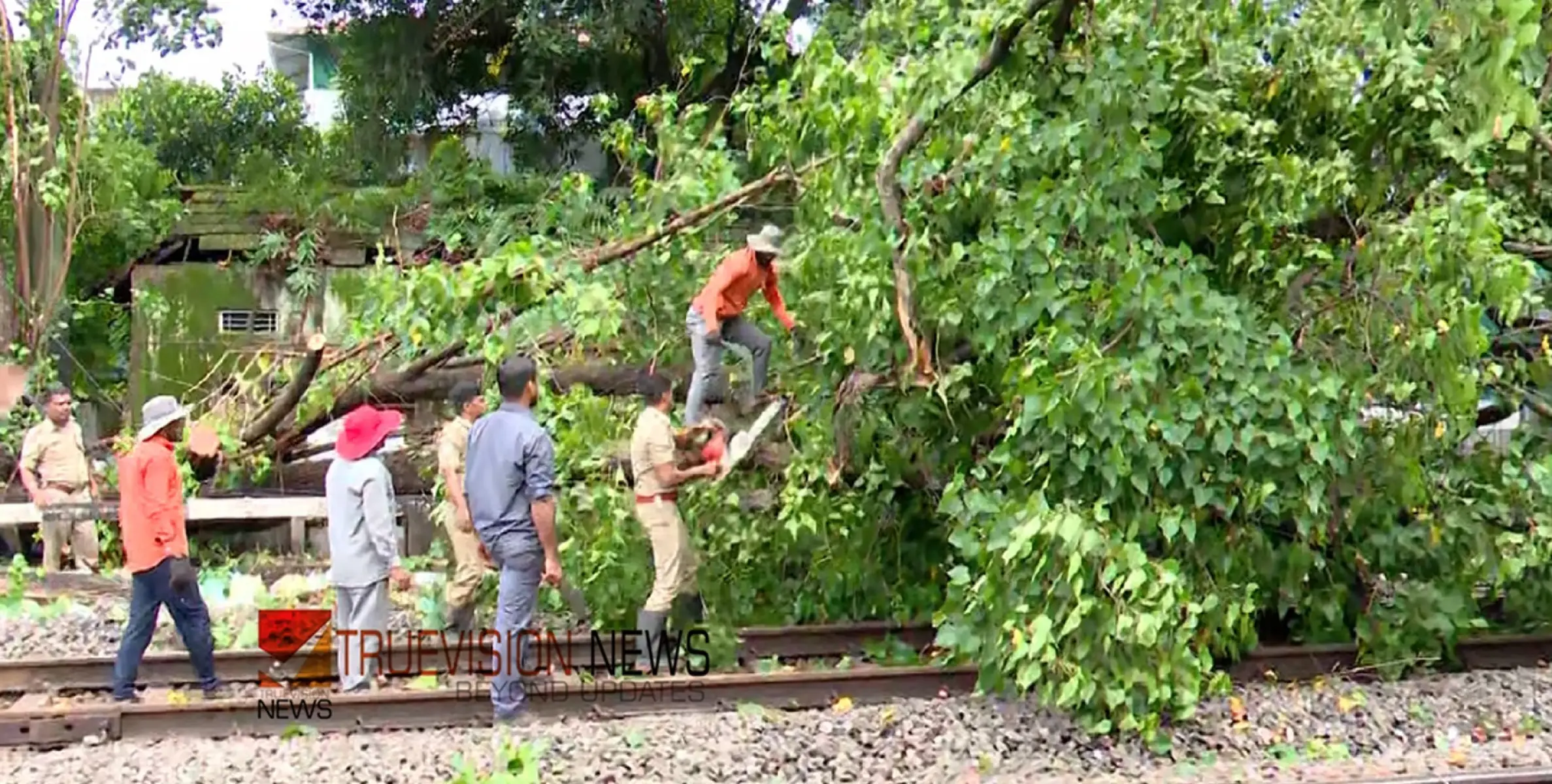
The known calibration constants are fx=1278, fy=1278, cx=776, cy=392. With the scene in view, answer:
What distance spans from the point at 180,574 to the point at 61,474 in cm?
504

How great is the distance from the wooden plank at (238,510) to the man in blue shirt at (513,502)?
519cm

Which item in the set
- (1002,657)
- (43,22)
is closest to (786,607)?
(1002,657)

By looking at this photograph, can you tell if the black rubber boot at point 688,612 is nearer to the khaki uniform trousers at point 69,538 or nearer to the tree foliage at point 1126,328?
the tree foliage at point 1126,328

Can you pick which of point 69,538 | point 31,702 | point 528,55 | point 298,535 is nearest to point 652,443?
point 31,702

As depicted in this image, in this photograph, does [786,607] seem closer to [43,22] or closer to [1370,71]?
[1370,71]

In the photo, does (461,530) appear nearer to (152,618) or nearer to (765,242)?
(152,618)

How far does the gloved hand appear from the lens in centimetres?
617

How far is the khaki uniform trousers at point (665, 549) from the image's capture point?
6844 mm

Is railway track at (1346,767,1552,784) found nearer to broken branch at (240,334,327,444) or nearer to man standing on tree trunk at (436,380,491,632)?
man standing on tree trunk at (436,380,491,632)

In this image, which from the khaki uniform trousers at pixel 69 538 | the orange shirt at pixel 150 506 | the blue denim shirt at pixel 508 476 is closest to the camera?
the blue denim shirt at pixel 508 476

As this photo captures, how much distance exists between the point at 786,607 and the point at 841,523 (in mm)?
823

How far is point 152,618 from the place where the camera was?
6.23 metres

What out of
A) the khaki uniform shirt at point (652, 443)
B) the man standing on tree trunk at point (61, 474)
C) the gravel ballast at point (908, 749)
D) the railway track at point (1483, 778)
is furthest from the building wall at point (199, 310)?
the railway track at point (1483, 778)

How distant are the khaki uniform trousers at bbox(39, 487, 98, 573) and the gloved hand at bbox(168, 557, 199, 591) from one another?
14.8ft
